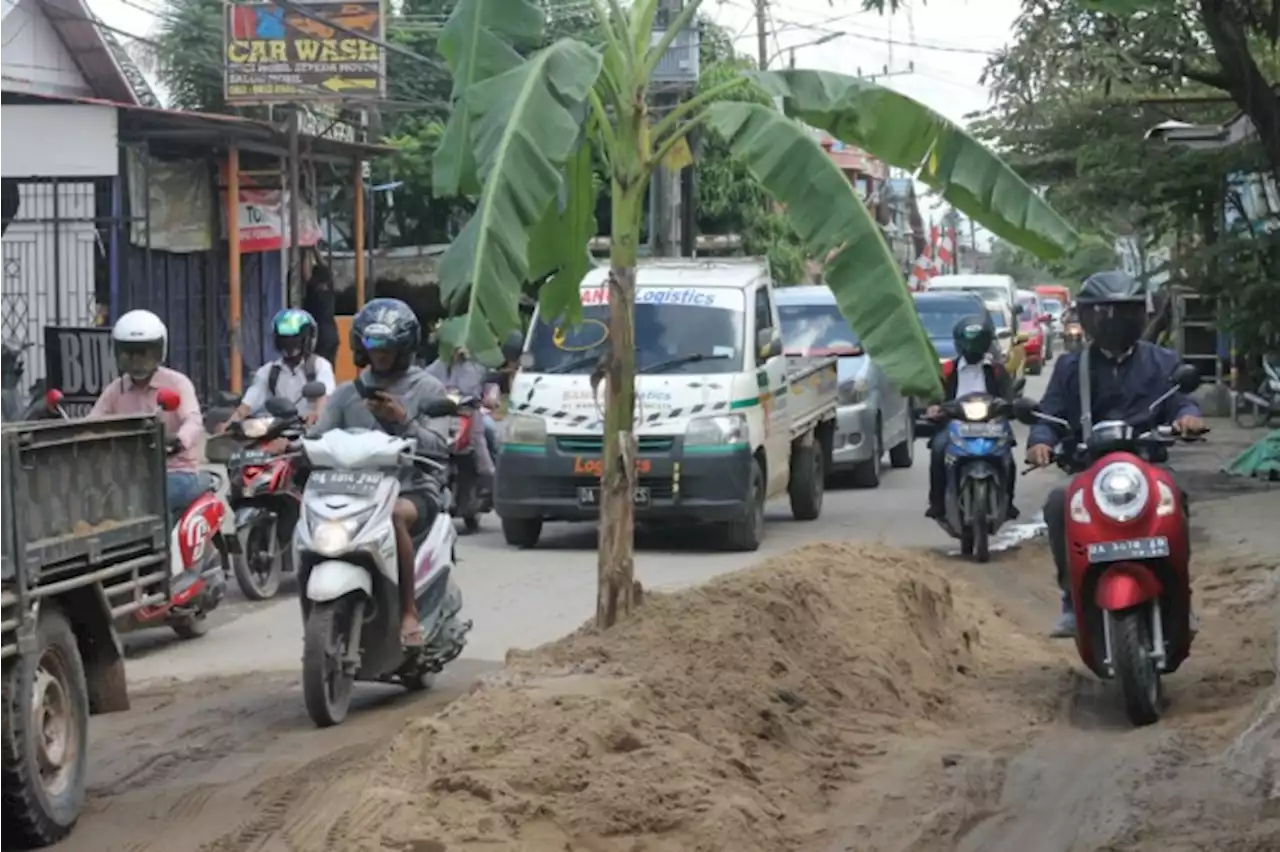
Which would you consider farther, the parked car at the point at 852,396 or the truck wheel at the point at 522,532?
the parked car at the point at 852,396

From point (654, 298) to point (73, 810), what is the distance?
30.5ft

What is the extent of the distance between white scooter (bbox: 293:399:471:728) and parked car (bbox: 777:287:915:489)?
396 inches

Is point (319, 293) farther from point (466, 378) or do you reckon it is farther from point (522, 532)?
point (522, 532)

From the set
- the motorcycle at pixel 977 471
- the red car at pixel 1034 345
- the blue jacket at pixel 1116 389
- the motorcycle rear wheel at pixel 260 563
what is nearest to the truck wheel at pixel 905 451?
the motorcycle at pixel 977 471

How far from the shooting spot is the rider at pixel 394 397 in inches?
346

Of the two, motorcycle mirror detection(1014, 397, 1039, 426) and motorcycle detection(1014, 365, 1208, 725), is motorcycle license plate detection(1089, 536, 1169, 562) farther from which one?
motorcycle mirror detection(1014, 397, 1039, 426)

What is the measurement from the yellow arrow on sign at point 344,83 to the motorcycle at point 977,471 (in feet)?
45.6

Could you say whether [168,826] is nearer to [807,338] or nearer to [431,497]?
[431,497]

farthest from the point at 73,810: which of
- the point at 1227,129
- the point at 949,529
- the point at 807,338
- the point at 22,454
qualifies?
the point at 1227,129

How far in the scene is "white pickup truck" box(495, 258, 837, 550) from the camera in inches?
570

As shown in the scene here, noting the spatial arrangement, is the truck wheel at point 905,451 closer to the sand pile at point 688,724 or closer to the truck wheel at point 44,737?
the sand pile at point 688,724

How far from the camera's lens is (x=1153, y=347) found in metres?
8.58

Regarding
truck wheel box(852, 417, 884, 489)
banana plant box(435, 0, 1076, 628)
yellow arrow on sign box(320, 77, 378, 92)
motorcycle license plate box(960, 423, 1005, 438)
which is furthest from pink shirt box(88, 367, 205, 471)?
yellow arrow on sign box(320, 77, 378, 92)

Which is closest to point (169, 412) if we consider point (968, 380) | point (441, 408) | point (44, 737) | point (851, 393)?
point (441, 408)
